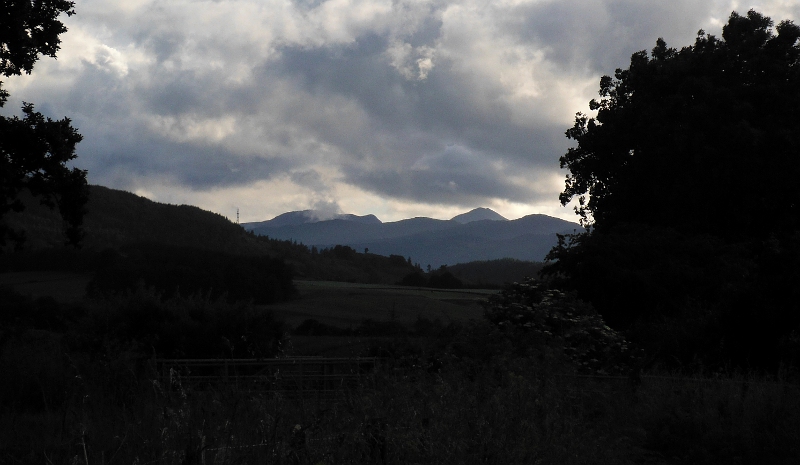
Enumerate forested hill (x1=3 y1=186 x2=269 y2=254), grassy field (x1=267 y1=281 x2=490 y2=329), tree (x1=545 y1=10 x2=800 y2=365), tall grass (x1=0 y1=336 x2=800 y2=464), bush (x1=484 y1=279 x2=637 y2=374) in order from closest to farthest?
1. tall grass (x1=0 y1=336 x2=800 y2=464)
2. bush (x1=484 y1=279 x2=637 y2=374)
3. tree (x1=545 y1=10 x2=800 y2=365)
4. grassy field (x1=267 y1=281 x2=490 y2=329)
5. forested hill (x1=3 y1=186 x2=269 y2=254)

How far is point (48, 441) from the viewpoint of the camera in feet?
21.4

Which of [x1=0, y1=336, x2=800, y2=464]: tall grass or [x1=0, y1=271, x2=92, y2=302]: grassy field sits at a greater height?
[x1=0, y1=271, x2=92, y2=302]: grassy field

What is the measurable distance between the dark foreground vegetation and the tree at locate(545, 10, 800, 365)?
22.0 ft

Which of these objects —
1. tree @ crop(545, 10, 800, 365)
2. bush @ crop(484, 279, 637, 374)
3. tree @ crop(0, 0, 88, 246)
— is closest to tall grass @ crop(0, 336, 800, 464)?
bush @ crop(484, 279, 637, 374)

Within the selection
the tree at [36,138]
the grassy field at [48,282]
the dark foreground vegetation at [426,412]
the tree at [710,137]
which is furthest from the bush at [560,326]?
the grassy field at [48,282]

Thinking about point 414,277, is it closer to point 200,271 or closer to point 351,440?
point 200,271

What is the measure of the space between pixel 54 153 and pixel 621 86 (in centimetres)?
2469

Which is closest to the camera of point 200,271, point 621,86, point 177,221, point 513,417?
point 513,417

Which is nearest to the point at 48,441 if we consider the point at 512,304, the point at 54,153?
the point at 54,153

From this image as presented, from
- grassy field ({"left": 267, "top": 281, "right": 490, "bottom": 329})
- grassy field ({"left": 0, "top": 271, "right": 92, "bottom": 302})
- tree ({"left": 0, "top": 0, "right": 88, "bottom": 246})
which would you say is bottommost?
grassy field ({"left": 267, "top": 281, "right": 490, "bottom": 329})

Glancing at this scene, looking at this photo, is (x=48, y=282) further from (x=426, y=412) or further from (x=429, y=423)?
(x=429, y=423)

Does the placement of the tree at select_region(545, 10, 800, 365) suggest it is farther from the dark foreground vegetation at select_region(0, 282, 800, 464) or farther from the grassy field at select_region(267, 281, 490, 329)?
the grassy field at select_region(267, 281, 490, 329)

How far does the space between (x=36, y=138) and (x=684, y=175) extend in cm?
2299

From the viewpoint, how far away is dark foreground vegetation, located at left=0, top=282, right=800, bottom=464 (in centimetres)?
555
